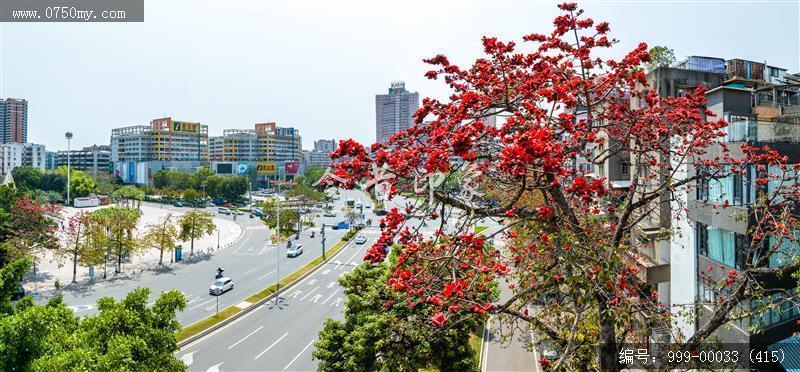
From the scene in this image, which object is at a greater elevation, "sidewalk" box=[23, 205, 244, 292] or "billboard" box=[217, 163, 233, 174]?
"billboard" box=[217, 163, 233, 174]

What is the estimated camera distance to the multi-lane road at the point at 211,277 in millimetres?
23109

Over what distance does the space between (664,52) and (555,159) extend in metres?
17.6

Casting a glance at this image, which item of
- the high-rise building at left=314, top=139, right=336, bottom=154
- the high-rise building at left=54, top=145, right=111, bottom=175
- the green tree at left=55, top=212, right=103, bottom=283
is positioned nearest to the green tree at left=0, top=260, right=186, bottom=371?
the green tree at left=55, top=212, right=103, bottom=283

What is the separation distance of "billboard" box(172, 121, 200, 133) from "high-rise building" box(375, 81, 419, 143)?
5151cm

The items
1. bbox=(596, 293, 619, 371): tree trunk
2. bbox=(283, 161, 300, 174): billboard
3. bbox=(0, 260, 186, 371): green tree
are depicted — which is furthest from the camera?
bbox=(283, 161, 300, 174): billboard

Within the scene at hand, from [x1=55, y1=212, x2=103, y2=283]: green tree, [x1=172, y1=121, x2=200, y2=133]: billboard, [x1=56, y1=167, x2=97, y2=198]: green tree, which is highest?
[x1=172, y1=121, x2=200, y2=133]: billboard

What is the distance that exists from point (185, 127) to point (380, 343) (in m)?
110

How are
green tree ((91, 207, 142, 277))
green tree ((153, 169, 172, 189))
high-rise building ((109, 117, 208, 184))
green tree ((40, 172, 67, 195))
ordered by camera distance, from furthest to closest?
high-rise building ((109, 117, 208, 184)), green tree ((153, 169, 172, 189)), green tree ((40, 172, 67, 195)), green tree ((91, 207, 142, 277))

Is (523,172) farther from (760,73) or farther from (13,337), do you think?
(760,73)

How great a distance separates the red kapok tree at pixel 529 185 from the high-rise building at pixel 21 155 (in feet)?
435

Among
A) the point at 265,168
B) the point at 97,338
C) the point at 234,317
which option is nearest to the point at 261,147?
the point at 265,168

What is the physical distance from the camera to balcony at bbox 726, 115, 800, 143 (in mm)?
10727

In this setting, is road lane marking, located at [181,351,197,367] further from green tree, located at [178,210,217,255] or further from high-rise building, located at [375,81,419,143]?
high-rise building, located at [375,81,419,143]

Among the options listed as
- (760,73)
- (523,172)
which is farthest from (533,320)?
(760,73)
